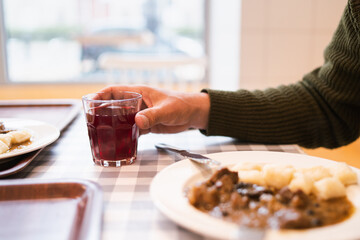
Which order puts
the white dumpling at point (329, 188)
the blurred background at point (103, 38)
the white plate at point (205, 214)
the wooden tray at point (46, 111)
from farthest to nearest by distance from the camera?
1. the blurred background at point (103, 38)
2. the wooden tray at point (46, 111)
3. the white dumpling at point (329, 188)
4. the white plate at point (205, 214)

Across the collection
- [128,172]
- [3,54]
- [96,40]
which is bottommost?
[128,172]

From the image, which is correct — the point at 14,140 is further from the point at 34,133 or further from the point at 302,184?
the point at 302,184

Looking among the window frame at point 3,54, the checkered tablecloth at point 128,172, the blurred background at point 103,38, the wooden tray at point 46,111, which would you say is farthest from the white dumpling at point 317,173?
the window frame at point 3,54

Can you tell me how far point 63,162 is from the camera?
88cm

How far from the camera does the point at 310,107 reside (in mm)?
1128

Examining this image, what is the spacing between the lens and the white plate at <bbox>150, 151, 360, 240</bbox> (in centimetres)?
48

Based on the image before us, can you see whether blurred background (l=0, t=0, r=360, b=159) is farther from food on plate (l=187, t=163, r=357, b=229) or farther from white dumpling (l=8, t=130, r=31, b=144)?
food on plate (l=187, t=163, r=357, b=229)

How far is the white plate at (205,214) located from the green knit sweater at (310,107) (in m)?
0.23

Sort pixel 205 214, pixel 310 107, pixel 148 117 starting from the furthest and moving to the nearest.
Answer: pixel 310 107 < pixel 148 117 < pixel 205 214

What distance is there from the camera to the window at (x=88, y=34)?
10.5 feet

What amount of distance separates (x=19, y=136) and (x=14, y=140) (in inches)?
0.6

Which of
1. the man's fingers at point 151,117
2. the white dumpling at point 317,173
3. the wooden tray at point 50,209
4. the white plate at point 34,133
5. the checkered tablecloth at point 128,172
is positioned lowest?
the checkered tablecloth at point 128,172

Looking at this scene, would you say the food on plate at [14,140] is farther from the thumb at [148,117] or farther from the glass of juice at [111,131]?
the thumb at [148,117]

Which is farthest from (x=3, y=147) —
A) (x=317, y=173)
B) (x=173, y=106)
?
(x=317, y=173)
